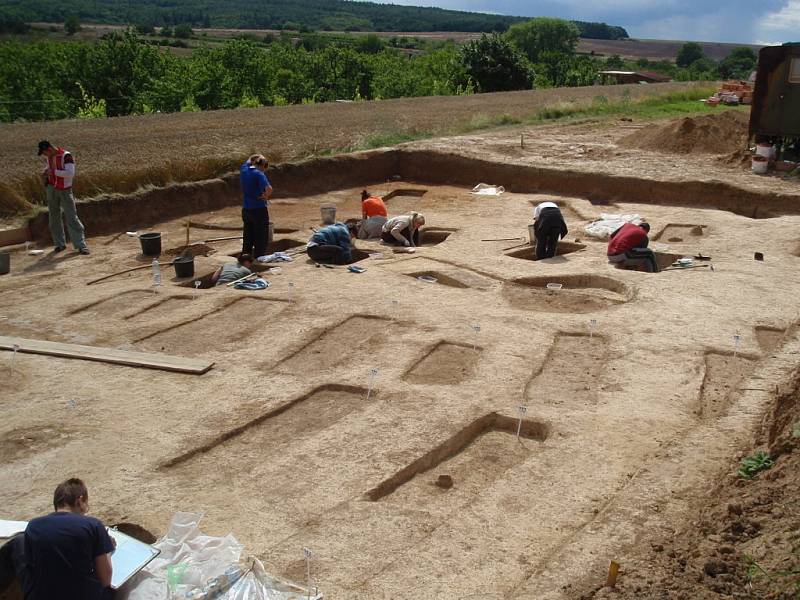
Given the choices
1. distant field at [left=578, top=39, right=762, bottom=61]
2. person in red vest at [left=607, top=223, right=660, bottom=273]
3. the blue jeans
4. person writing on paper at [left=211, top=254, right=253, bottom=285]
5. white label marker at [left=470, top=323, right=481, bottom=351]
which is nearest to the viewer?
white label marker at [left=470, top=323, right=481, bottom=351]

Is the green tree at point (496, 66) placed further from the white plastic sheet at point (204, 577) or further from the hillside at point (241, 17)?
the hillside at point (241, 17)

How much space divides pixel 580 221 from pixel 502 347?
6658 mm

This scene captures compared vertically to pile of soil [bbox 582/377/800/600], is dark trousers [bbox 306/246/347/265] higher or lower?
lower

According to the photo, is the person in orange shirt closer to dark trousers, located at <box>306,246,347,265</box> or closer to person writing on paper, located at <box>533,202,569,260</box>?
dark trousers, located at <box>306,246,347,265</box>

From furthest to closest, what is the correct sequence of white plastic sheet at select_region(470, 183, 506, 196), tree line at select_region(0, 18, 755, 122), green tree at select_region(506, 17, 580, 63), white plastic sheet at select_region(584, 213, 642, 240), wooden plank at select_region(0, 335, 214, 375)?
1. green tree at select_region(506, 17, 580, 63)
2. tree line at select_region(0, 18, 755, 122)
3. white plastic sheet at select_region(470, 183, 506, 196)
4. white plastic sheet at select_region(584, 213, 642, 240)
5. wooden plank at select_region(0, 335, 214, 375)

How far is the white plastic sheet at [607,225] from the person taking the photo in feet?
42.1

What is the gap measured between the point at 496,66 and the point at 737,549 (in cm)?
3650

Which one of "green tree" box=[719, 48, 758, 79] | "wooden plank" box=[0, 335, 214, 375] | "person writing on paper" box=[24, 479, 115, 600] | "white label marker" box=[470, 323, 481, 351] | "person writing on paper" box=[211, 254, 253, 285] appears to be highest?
"green tree" box=[719, 48, 758, 79]

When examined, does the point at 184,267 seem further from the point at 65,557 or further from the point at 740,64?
the point at 740,64

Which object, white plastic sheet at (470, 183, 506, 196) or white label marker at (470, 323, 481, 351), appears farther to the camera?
white plastic sheet at (470, 183, 506, 196)

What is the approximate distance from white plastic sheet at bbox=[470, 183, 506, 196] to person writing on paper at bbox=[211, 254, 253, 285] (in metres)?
6.77

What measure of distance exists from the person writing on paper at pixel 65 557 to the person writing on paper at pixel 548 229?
27.8 ft

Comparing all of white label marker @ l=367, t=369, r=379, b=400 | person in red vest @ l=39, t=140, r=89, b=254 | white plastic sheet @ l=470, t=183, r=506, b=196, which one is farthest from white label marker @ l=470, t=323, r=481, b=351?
white plastic sheet @ l=470, t=183, r=506, b=196

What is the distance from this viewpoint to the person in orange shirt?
13.1 metres
